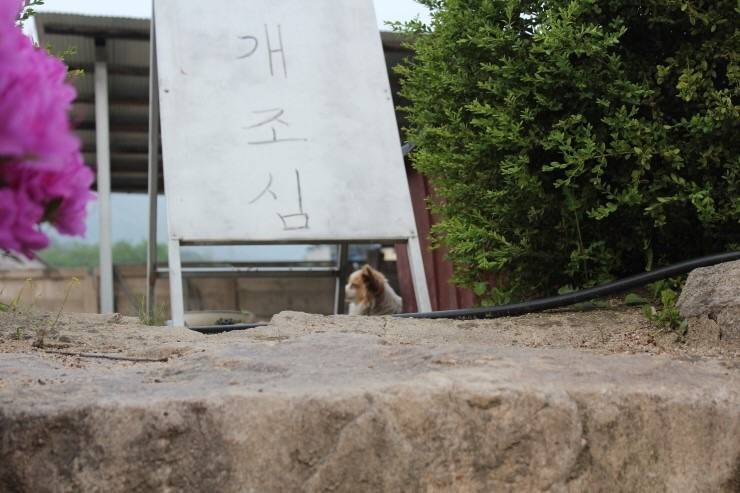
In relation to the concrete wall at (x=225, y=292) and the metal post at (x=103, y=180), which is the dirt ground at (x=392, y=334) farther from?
the concrete wall at (x=225, y=292)

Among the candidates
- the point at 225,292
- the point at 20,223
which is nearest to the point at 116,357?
the point at 20,223

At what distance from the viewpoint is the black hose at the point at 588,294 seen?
9.78ft

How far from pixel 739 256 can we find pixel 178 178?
2.46 meters

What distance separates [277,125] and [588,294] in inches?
72.6

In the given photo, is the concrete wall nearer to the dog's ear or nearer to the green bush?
the dog's ear

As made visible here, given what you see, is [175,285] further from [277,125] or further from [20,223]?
[20,223]

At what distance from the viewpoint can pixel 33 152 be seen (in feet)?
3.07

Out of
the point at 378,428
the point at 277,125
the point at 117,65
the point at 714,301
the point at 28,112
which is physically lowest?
the point at 378,428

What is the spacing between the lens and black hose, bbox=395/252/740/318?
2.98 m

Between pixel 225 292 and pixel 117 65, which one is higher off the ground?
pixel 117 65

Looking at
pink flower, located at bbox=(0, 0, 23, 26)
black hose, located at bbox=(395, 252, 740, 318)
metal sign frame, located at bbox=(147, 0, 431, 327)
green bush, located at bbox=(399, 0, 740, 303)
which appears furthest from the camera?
metal sign frame, located at bbox=(147, 0, 431, 327)

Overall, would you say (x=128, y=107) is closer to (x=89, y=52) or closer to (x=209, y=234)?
(x=89, y=52)

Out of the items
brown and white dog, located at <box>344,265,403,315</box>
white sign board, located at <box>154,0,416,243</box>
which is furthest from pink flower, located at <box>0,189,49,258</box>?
brown and white dog, located at <box>344,265,403,315</box>

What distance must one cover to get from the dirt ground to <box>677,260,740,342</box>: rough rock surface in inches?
1.2
